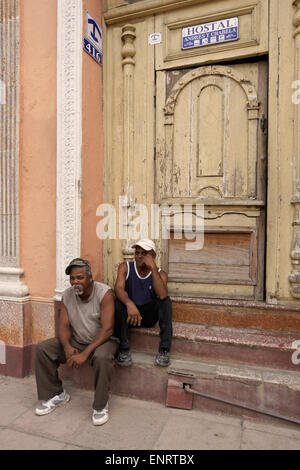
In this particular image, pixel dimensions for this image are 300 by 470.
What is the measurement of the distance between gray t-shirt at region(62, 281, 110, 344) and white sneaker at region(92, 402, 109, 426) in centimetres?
57

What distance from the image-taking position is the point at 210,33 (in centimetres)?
→ 345

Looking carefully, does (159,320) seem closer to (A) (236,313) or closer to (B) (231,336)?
(B) (231,336)

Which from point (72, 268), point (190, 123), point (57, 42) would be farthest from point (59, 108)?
point (72, 268)

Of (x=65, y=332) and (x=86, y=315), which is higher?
(x=86, y=315)

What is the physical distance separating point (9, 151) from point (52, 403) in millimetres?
2628

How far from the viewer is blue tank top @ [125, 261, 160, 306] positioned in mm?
3080

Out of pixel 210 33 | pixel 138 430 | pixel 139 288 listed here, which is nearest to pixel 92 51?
pixel 210 33

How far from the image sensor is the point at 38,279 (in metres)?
3.51

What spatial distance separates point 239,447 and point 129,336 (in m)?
1.35

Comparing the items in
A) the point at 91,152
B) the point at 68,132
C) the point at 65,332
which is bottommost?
the point at 65,332

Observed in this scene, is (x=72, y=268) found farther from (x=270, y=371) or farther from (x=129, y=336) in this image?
(x=270, y=371)

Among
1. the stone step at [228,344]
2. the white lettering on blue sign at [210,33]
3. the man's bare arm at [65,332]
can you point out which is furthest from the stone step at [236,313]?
the white lettering on blue sign at [210,33]

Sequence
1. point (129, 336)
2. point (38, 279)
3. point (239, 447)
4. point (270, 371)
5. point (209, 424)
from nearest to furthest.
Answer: point (239, 447)
point (209, 424)
point (270, 371)
point (129, 336)
point (38, 279)

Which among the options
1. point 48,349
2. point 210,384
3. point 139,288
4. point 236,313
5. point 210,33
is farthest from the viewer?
point 210,33
